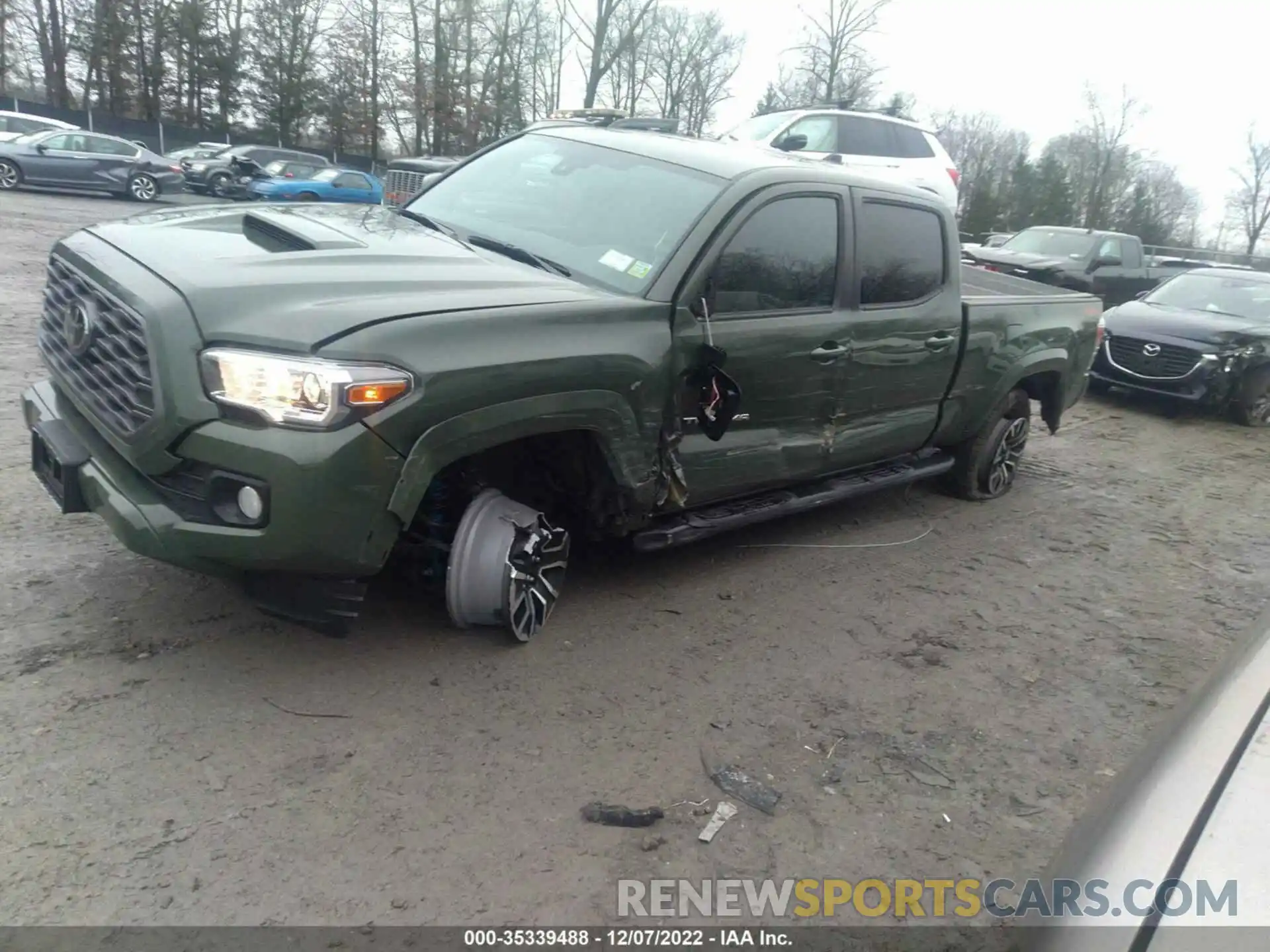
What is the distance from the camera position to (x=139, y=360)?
308cm

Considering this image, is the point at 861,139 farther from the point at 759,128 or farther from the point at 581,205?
the point at 581,205

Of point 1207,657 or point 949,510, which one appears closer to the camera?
point 1207,657

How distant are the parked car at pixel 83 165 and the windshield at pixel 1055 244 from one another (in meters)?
18.4

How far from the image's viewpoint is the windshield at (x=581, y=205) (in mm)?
4086

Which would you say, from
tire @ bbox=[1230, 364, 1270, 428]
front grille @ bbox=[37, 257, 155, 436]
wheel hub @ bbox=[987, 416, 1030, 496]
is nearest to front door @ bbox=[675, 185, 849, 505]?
front grille @ bbox=[37, 257, 155, 436]

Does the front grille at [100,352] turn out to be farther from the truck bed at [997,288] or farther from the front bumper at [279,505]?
the truck bed at [997,288]

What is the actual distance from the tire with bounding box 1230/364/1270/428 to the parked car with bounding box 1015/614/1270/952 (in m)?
10.2

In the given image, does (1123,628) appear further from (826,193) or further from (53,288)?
(53,288)

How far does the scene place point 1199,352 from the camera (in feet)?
33.7

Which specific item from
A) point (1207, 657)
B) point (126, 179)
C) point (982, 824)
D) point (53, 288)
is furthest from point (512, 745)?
point (126, 179)

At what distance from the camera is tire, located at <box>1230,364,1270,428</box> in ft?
34.3

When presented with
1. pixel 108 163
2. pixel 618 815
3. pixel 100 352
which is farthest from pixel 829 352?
pixel 108 163

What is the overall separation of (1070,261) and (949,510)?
1132 cm

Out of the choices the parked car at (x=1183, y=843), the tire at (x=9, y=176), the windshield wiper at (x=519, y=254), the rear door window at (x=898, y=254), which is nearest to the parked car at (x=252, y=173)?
the tire at (x=9, y=176)
